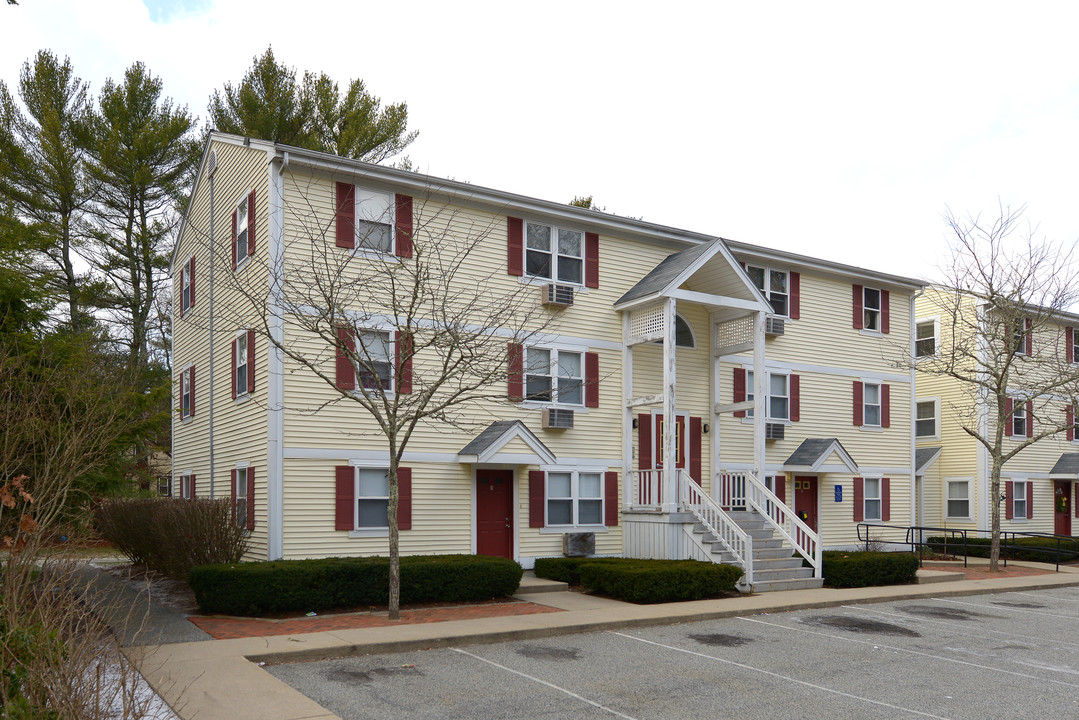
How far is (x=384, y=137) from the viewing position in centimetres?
3481

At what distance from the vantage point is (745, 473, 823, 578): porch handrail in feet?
59.5

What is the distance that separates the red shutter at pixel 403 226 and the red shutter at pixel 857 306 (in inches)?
515

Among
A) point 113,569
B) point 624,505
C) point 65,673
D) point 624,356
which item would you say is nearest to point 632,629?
point 624,505

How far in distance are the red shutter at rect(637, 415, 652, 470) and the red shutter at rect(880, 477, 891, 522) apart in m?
A: 8.21

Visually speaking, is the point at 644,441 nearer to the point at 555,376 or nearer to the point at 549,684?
the point at 555,376

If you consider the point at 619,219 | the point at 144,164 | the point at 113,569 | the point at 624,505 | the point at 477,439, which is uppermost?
the point at 144,164

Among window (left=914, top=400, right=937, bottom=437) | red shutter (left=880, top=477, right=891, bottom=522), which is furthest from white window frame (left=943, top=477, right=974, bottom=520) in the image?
red shutter (left=880, top=477, right=891, bottom=522)

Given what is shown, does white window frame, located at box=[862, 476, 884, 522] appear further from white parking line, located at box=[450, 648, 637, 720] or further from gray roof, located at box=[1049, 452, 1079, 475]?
white parking line, located at box=[450, 648, 637, 720]

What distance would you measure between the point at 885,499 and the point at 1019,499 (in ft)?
29.7

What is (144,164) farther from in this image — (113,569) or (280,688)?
(280,688)

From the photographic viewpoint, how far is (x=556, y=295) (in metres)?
18.9

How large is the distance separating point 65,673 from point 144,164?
101 ft

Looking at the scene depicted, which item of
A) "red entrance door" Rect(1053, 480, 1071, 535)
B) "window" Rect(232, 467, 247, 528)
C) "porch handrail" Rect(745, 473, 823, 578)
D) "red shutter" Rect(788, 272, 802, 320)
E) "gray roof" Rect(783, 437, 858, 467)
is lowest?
"red entrance door" Rect(1053, 480, 1071, 535)

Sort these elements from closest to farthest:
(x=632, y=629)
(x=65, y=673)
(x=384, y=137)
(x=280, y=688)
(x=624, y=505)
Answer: (x=65, y=673), (x=280, y=688), (x=632, y=629), (x=624, y=505), (x=384, y=137)
